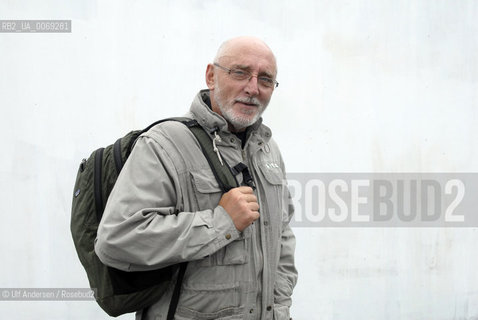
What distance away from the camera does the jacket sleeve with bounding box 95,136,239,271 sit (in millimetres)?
1008

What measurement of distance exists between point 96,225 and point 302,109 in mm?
1303

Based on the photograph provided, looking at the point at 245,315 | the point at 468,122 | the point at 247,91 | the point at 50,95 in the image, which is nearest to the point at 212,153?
the point at 247,91

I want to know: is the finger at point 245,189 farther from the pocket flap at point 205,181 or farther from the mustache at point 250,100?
the mustache at point 250,100

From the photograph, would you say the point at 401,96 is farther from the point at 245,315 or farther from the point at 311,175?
the point at 245,315

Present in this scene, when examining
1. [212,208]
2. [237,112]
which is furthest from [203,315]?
[237,112]

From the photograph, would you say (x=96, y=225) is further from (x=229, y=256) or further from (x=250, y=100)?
(x=250, y=100)

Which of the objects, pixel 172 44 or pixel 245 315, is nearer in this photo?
pixel 245 315

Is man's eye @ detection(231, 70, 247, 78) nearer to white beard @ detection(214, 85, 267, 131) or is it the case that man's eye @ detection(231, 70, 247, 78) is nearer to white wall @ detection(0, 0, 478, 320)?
white beard @ detection(214, 85, 267, 131)

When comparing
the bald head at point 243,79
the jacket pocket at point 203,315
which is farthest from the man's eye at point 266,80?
the jacket pocket at point 203,315

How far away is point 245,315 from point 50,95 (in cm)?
155

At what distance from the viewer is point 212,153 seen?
3.71 ft

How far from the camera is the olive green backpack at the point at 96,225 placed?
1102 mm

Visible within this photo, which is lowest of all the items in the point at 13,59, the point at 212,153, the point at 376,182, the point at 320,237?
the point at 320,237

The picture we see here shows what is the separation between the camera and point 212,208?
111cm
